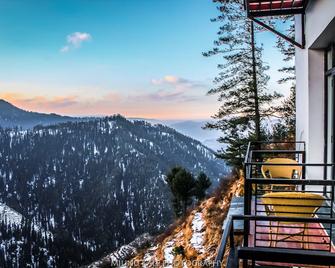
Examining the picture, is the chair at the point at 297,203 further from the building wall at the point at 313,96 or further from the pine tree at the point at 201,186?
the pine tree at the point at 201,186

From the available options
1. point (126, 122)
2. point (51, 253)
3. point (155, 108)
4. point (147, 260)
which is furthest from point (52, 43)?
point (126, 122)

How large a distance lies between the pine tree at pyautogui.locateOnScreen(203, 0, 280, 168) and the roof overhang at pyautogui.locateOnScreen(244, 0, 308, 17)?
29.5ft

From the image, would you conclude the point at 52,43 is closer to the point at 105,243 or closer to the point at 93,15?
the point at 93,15

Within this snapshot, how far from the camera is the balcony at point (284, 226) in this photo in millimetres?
1418

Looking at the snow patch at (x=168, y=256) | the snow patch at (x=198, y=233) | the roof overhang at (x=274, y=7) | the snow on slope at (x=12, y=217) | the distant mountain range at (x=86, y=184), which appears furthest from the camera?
the snow on slope at (x=12, y=217)

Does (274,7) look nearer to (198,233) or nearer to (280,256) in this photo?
(280,256)

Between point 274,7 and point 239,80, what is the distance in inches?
366

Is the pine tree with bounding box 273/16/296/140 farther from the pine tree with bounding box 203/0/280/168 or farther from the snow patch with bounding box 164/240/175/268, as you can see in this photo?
the snow patch with bounding box 164/240/175/268

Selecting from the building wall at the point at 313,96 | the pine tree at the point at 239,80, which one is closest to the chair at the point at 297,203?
the building wall at the point at 313,96

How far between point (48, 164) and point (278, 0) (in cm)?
14090

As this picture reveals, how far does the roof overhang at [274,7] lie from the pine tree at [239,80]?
898 cm

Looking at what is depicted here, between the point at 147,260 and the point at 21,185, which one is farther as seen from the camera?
the point at 21,185

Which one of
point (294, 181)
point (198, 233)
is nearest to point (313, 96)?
point (294, 181)

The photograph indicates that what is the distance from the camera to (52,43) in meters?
36.6
